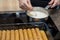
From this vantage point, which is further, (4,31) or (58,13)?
(58,13)

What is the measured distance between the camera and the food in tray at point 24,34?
2.43 ft

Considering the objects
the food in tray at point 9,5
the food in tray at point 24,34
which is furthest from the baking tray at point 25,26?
the food in tray at point 9,5

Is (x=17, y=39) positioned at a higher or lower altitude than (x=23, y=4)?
lower

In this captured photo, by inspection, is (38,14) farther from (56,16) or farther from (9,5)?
(9,5)

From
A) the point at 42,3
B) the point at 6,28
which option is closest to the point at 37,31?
the point at 6,28

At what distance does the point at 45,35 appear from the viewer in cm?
77

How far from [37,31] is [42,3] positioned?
1.63ft

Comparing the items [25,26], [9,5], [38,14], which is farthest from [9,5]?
[25,26]

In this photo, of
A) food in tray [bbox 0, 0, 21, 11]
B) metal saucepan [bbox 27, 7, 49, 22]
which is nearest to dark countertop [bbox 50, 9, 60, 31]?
metal saucepan [bbox 27, 7, 49, 22]

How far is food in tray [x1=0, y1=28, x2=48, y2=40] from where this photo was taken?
0.74 metres

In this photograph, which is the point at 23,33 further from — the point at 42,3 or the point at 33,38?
the point at 42,3

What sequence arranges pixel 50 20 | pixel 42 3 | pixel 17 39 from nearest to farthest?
pixel 17 39 < pixel 50 20 < pixel 42 3

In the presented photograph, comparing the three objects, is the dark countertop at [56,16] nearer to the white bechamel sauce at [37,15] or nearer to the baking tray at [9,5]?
the white bechamel sauce at [37,15]

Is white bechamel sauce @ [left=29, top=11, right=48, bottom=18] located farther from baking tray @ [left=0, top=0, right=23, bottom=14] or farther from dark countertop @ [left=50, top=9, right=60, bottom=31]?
baking tray @ [left=0, top=0, right=23, bottom=14]
